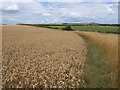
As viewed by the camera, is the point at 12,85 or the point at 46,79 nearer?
the point at 12,85

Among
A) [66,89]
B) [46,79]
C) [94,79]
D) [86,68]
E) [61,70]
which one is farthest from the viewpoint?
[86,68]

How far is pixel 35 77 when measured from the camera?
8609 mm

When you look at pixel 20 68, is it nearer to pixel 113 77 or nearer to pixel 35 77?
pixel 35 77

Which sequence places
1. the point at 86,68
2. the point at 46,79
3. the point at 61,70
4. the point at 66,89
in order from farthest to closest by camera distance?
1. the point at 86,68
2. the point at 61,70
3. the point at 46,79
4. the point at 66,89

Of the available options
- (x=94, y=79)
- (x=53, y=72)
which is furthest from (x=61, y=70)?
(x=94, y=79)

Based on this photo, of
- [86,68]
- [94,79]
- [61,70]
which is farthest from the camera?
[86,68]

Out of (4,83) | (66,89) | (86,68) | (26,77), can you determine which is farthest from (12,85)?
(86,68)

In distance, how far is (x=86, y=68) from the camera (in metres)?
10.9

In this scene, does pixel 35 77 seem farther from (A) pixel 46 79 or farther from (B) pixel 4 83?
(B) pixel 4 83

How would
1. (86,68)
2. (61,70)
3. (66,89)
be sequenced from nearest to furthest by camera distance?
1. (66,89)
2. (61,70)
3. (86,68)

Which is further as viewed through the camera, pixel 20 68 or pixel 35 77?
pixel 20 68

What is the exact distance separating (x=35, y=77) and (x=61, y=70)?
149 centimetres

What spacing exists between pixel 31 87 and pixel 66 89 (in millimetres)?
986

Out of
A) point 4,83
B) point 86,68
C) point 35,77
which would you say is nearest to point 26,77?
point 35,77
